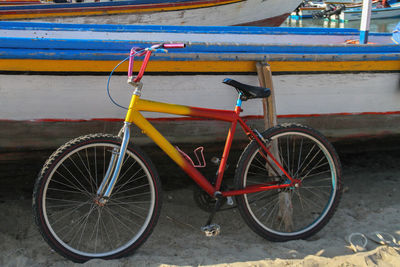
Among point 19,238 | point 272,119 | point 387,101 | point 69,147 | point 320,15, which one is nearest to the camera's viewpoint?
point 69,147

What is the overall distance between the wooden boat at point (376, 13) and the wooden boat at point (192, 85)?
2269cm

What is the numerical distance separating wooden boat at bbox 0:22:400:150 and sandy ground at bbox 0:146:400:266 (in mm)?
508

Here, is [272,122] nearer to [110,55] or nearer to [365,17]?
[110,55]

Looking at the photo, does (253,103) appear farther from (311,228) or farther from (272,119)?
(311,228)

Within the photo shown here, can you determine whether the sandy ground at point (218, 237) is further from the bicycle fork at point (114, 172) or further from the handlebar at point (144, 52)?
the handlebar at point (144, 52)

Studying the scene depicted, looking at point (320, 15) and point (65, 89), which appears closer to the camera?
point (65, 89)

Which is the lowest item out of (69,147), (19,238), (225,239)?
(225,239)

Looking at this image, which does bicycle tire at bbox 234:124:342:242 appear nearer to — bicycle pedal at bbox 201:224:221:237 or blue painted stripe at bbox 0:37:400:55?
bicycle pedal at bbox 201:224:221:237

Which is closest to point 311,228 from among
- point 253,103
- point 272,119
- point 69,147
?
point 272,119

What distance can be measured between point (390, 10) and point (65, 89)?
2529 cm

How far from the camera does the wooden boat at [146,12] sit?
30.5 feet

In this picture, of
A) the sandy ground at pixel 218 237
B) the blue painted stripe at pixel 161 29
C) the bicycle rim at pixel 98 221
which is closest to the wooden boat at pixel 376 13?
the blue painted stripe at pixel 161 29

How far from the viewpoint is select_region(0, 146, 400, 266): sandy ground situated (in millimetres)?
2912

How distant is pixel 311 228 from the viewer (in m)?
3.29
